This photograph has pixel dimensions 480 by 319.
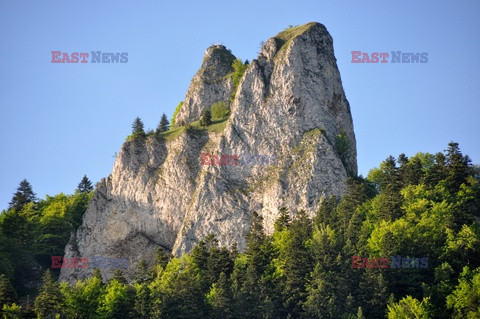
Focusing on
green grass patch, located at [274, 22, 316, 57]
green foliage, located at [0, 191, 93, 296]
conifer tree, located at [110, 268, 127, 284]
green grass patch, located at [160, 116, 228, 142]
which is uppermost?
green grass patch, located at [274, 22, 316, 57]

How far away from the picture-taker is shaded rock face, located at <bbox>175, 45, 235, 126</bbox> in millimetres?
122375

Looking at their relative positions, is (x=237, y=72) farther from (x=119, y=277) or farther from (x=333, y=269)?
(x=333, y=269)

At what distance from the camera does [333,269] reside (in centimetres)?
9112

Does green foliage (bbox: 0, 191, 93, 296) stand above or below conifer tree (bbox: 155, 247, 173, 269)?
above

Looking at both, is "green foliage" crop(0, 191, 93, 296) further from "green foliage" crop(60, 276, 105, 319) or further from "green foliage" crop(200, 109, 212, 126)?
"green foliage" crop(200, 109, 212, 126)

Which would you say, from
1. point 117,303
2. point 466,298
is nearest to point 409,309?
point 466,298

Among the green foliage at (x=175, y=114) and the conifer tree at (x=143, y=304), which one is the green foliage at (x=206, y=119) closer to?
the green foliage at (x=175, y=114)

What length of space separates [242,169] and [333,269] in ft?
74.1

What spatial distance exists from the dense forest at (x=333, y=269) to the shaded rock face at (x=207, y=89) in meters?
23.7

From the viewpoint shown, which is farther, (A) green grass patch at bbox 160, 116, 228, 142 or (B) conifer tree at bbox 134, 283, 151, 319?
(A) green grass patch at bbox 160, 116, 228, 142

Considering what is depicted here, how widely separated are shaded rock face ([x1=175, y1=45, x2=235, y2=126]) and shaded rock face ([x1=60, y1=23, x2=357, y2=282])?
693 cm

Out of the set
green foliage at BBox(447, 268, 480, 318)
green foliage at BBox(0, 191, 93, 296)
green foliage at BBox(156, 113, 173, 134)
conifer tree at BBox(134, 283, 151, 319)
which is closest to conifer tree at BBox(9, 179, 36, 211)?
green foliage at BBox(0, 191, 93, 296)

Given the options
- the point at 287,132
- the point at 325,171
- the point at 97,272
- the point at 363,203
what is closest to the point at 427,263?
the point at 363,203

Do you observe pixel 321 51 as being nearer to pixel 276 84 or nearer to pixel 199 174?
pixel 276 84
